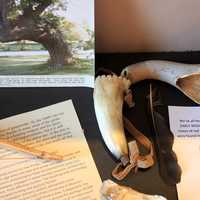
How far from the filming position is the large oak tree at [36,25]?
788 mm

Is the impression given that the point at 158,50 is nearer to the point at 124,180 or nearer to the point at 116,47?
the point at 116,47

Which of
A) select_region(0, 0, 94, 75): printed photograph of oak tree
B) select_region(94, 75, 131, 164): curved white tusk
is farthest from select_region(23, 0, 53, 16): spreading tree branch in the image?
select_region(94, 75, 131, 164): curved white tusk

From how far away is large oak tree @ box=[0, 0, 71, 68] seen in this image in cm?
79

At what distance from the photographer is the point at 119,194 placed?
0.68 metres

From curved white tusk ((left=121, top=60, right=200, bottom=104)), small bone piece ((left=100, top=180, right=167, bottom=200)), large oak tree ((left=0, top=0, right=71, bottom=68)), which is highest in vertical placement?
large oak tree ((left=0, top=0, right=71, bottom=68))

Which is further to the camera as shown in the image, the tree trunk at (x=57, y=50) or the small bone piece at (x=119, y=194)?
the tree trunk at (x=57, y=50)

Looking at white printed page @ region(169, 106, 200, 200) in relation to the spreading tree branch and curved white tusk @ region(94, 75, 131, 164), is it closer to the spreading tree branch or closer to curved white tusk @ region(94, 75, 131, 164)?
curved white tusk @ region(94, 75, 131, 164)

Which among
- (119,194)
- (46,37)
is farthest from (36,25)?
(119,194)

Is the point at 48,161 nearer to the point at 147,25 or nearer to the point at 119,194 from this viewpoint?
the point at 119,194

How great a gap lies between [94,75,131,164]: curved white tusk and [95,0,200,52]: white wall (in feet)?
0.42

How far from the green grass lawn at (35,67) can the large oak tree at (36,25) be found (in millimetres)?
13

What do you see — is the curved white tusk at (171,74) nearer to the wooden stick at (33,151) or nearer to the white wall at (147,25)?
the white wall at (147,25)

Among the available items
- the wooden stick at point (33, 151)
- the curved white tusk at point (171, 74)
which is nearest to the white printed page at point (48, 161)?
the wooden stick at point (33, 151)

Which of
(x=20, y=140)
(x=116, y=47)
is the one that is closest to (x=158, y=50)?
(x=116, y=47)
